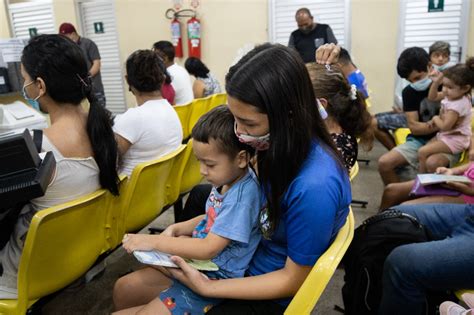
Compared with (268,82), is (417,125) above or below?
below

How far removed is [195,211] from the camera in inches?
67.7

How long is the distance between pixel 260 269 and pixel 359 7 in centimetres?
450

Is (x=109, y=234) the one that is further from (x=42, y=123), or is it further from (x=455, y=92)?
(x=455, y=92)

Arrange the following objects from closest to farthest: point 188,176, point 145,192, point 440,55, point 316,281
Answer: point 316,281, point 145,192, point 188,176, point 440,55

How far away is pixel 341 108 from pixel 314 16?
3765mm

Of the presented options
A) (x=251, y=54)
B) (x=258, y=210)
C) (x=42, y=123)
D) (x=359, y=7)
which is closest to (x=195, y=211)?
(x=258, y=210)

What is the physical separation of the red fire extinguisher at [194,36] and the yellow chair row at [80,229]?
4.07 metres

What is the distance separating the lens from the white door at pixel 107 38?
627 cm

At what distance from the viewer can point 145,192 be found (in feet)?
5.45

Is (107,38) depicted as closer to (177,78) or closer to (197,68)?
(197,68)

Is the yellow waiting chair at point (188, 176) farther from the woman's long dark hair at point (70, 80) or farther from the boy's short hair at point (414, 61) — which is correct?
the boy's short hair at point (414, 61)

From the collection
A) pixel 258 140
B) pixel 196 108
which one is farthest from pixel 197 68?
pixel 258 140

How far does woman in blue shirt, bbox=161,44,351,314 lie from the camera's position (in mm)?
901

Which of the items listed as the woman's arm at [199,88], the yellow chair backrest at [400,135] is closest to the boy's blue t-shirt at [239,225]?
the yellow chair backrest at [400,135]
